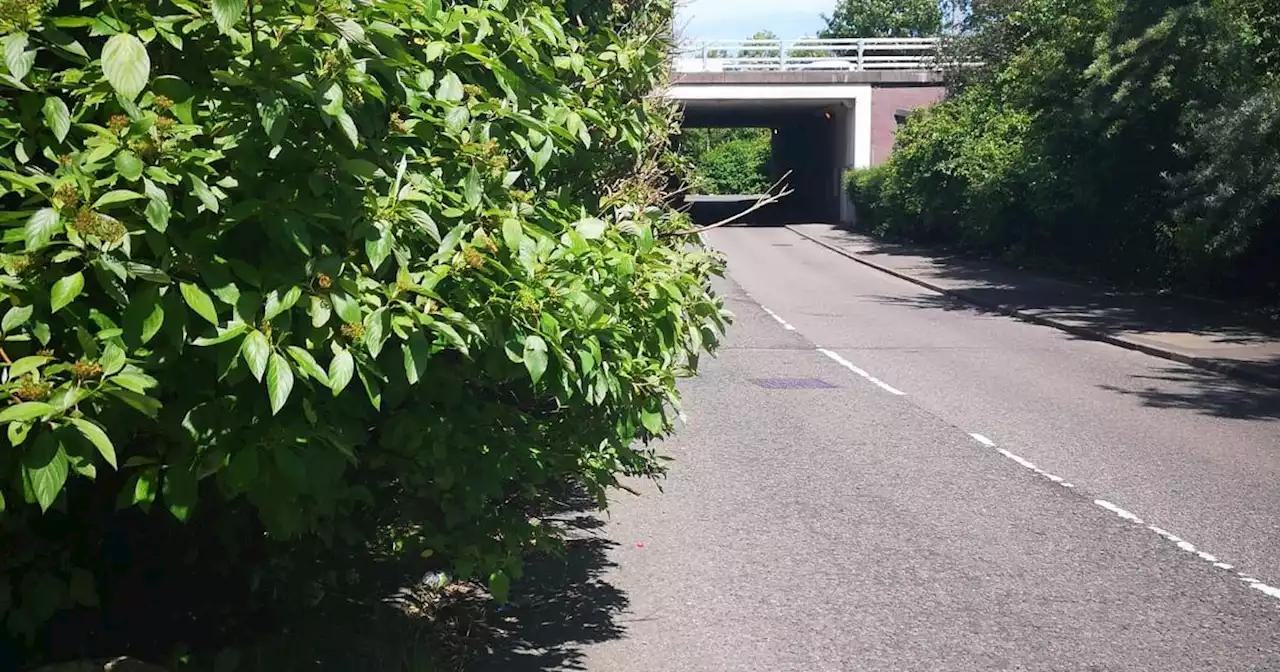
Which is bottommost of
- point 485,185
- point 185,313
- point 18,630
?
point 18,630

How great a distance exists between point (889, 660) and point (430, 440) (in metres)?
2.63

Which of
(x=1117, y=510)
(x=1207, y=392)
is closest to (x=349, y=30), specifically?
(x=1117, y=510)

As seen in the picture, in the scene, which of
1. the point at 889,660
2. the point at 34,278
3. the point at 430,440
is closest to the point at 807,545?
the point at 889,660

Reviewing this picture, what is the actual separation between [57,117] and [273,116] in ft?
1.71

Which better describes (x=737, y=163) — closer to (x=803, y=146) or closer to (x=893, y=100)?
(x=803, y=146)

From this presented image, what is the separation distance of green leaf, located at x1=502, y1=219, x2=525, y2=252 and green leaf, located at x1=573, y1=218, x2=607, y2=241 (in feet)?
1.32

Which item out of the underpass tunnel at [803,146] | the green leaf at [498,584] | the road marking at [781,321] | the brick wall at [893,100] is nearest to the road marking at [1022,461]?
the green leaf at [498,584]

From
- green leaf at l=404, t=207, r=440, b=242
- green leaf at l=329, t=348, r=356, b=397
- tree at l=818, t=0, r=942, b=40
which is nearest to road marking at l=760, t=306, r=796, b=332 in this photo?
green leaf at l=404, t=207, r=440, b=242

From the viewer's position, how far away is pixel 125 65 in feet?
9.23

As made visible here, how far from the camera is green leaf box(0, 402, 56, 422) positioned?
259 centimetres

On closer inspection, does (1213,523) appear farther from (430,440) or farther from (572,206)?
(430,440)

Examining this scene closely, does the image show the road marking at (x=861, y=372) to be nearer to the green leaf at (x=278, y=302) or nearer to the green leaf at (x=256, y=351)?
the green leaf at (x=278, y=302)

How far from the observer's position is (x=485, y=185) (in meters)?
3.71

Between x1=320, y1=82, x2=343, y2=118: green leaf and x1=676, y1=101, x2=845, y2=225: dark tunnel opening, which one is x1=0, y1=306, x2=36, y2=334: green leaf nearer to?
x1=320, y1=82, x2=343, y2=118: green leaf
